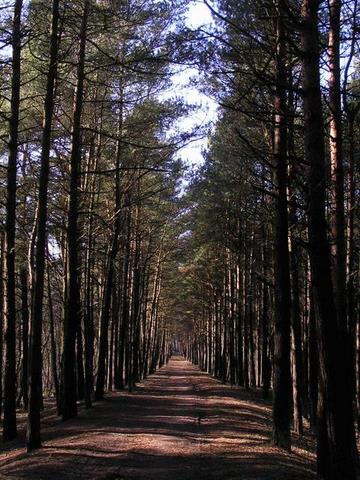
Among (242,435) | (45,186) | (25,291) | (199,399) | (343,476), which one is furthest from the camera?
(25,291)

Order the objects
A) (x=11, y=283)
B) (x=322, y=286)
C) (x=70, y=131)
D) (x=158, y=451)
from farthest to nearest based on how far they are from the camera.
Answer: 1. (x=70, y=131)
2. (x=11, y=283)
3. (x=158, y=451)
4. (x=322, y=286)

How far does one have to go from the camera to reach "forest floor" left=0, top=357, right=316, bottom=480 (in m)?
7.71

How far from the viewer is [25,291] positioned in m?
24.2

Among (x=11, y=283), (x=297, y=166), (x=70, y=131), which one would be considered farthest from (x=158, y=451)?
(x=70, y=131)

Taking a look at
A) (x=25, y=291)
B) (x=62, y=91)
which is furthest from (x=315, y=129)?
(x=25, y=291)

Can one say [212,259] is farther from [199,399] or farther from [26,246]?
[26,246]

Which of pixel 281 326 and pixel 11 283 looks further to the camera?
pixel 11 283

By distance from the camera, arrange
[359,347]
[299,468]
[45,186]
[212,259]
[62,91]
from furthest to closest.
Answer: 1. [212,259]
2. [359,347]
3. [62,91]
4. [45,186]
5. [299,468]

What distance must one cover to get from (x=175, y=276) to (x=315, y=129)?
1626 inches

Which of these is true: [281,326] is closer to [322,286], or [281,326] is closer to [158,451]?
[158,451]

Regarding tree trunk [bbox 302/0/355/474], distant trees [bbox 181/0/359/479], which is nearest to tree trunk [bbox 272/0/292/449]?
distant trees [bbox 181/0/359/479]

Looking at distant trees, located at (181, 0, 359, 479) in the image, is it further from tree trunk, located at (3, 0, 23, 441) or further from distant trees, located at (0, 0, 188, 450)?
tree trunk, located at (3, 0, 23, 441)

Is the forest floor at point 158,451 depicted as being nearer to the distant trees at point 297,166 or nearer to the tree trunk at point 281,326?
the tree trunk at point 281,326

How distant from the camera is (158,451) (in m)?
9.38
